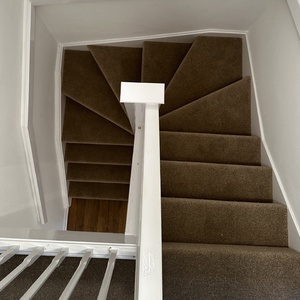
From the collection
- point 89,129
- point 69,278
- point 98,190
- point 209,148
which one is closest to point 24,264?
point 69,278

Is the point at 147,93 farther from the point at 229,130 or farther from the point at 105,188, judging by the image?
the point at 105,188

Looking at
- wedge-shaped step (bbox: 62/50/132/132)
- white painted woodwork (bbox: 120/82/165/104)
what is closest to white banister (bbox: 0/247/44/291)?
white painted woodwork (bbox: 120/82/165/104)

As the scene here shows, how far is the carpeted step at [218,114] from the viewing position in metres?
2.52

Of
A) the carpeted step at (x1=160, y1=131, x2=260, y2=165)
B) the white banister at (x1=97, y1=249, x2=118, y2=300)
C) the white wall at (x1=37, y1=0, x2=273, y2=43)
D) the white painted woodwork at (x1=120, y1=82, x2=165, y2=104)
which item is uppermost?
the white wall at (x1=37, y1=0, x2=273, y2=43)

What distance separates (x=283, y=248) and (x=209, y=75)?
165cm

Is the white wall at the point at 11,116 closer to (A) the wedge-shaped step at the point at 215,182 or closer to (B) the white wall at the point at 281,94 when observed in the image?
(A) the wedge-shaped step at the point at 215,182

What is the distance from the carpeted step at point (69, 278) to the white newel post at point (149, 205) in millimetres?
578

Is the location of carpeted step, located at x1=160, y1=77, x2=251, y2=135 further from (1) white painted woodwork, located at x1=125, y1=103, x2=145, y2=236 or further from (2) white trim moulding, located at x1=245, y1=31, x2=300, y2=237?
(1) white painted woodwork, located at x1=125, y1=103, x2=145, y2=236

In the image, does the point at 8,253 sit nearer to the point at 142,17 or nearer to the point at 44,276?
the point at 44,276

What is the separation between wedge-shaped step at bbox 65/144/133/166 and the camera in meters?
3.17

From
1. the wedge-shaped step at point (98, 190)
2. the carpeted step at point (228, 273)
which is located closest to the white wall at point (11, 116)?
the carpeted step at point (228, 273)

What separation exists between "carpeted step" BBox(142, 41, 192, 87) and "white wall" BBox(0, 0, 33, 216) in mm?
1212

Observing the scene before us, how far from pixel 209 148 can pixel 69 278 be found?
1295mm

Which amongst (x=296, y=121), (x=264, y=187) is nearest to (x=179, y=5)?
(x=296, y=121)
